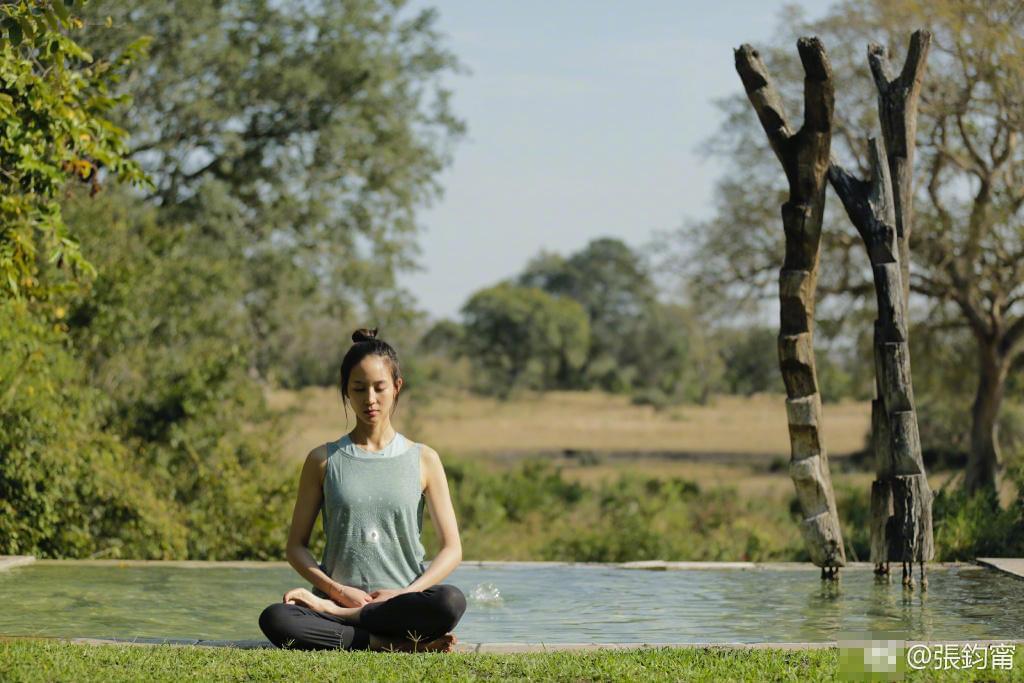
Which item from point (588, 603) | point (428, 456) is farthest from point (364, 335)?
point (588, 603)

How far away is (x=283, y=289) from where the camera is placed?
2423cm

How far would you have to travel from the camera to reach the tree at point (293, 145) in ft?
75.0

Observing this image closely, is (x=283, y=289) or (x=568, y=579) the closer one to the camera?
(x=568, y=579)

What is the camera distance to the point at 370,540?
6.70m

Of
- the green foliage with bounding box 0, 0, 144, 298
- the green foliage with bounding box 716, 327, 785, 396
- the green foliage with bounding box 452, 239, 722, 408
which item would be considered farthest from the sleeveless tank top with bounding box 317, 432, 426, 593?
the green foliage with bounding box 452, 239, 722, 408

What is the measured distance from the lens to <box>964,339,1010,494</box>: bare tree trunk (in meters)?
24.1

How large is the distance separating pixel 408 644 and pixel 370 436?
41.0 inches

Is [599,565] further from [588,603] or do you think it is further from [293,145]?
[293,145]

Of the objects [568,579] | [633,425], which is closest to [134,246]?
[568,579]

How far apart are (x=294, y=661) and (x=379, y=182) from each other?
19384 millimetres

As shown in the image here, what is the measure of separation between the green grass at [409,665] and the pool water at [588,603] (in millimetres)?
1213

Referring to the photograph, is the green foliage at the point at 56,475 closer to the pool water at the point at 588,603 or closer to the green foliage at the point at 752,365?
the pool water at the point at 588,603

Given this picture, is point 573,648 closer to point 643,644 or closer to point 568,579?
point 643,644

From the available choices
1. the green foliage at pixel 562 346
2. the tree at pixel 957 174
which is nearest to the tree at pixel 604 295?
the green foliage at pixel 562 346
